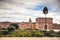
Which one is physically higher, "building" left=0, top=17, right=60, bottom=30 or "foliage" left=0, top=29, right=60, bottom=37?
"building" left=0, top=17, right=60, bottom=30

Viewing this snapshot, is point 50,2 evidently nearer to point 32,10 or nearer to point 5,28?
point 32,10

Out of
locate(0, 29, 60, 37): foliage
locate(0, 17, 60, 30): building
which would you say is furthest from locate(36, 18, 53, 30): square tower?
locate(0, 29, 60, 37): foliage

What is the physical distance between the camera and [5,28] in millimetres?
3469

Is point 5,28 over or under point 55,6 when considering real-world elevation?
under

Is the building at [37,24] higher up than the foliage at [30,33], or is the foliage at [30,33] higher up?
the building at [37,24]

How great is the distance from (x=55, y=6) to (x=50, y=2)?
15 cm

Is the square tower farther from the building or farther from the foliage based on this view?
the foliage

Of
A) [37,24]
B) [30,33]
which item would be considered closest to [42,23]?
[37,24]

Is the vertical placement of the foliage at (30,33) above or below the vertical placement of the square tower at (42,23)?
below

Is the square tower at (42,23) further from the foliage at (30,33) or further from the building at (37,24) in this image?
the foliage at (30,33)

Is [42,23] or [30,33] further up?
[42,23]

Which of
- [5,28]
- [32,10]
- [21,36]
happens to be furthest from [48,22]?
[5,28]

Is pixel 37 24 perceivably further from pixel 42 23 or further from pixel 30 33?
pixel 30 33

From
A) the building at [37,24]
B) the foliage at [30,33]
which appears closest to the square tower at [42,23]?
the building at [37,24]
